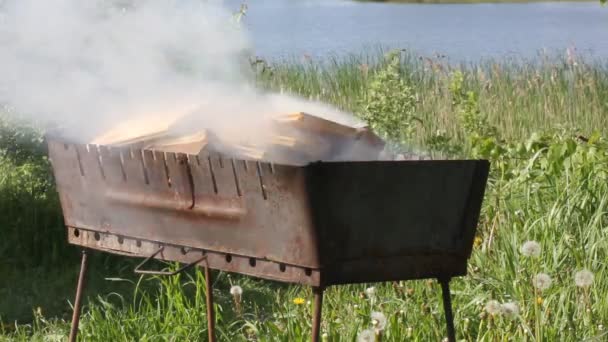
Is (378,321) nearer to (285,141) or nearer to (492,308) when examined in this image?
(492,308)

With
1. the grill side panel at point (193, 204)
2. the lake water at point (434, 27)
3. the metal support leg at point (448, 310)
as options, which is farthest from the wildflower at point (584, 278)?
the lake water at point (434, 27)

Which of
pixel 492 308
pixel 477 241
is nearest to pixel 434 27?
pixel 477 241

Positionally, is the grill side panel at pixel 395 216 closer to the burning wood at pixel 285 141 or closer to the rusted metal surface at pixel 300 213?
the rusted metal surface at pixel 300 213

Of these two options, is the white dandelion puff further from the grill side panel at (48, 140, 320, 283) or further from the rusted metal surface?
the grill side panel at (48, 140, 320, 283)

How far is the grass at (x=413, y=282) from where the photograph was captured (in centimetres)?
374

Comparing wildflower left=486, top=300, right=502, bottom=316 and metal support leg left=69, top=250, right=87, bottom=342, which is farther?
metal support leg left=69, top=250, right=87, bottom=342

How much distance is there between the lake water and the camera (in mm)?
11867

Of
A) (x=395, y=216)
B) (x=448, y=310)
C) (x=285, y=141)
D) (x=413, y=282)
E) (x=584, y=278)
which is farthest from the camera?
(x=413, y=282)

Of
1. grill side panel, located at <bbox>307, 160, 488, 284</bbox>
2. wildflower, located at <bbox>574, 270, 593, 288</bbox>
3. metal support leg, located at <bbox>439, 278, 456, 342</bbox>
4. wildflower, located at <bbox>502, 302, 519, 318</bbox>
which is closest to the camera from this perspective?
grill side panel, located at <bbox>307, 160, 488, 284</bbox>

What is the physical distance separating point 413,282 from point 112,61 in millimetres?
1450

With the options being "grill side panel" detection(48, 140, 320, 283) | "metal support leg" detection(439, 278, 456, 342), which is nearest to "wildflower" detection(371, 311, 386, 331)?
"metal support leg" detection(439, 278, 456, 342)

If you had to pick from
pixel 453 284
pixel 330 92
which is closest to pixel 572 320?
pixel 453 284

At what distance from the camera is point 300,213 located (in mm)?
2715

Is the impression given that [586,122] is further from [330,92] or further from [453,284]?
[453,284]
